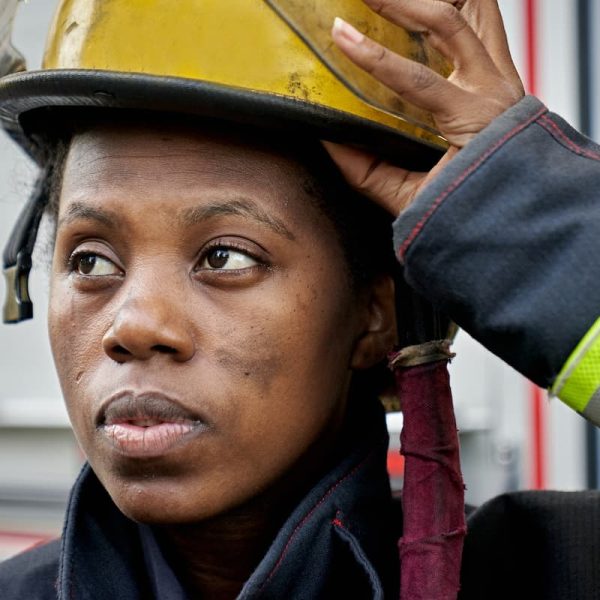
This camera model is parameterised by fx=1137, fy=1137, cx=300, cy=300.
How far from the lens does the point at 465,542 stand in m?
2.19

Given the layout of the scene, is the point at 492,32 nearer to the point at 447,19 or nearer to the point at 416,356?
the point at 447,19

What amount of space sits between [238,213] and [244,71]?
0.78ft

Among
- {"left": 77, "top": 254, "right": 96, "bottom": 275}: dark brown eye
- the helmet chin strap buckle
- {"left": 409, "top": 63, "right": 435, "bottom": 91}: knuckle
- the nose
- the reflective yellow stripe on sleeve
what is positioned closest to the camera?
the reflective yellow stripe on sleeve

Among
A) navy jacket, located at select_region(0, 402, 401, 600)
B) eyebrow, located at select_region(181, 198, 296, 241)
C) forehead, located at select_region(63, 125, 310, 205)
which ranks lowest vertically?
navy jacket, located at select_region(0, 402, 401, 600)

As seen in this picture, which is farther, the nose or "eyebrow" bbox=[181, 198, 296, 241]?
"eyebrow" bbox=[181, 198, 296, 241]

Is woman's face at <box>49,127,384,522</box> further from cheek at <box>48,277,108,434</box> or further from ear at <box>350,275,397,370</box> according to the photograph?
ear at <box>350,275,397,370</box>

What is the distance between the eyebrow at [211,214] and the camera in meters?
1.93

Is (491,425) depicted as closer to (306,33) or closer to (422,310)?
(422,310)

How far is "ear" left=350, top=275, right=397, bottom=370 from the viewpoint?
2178 mm

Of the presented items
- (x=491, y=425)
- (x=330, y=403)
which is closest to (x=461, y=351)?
(x=491, y=425)

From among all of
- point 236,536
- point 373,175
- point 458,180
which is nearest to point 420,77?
point 458,180

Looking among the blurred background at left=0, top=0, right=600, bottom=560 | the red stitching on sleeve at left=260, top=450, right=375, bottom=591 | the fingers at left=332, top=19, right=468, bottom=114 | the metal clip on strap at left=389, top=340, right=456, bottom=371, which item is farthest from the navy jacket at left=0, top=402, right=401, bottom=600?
the blurred background at left=0, top=0, right=600, bottom=560

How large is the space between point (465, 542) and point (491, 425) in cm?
192

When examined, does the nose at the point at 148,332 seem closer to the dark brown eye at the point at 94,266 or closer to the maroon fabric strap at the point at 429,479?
the dark brown eye at the point at 94,266
